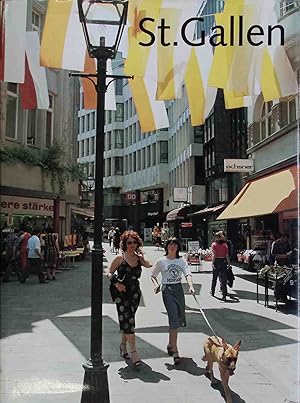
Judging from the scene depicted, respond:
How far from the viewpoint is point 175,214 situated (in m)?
3.94

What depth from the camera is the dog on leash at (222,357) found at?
10.7 feet

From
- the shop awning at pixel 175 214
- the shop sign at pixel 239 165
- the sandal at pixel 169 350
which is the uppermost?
the shop sign at pixel 239 165

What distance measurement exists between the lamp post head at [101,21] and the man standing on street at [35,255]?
5.42ft

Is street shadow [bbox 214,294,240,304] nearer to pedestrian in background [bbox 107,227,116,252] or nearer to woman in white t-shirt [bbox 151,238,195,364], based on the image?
woman in white t-shirt [bbox 151,238,195,364]

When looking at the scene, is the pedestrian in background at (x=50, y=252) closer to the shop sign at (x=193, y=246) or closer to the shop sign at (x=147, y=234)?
the shop sign at (x=147, y=234)

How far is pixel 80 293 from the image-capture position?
385cm

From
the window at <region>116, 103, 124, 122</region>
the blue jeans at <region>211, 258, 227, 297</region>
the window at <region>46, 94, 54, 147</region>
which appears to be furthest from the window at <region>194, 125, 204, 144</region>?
the window at <region>46, 94, 54, 147</region>

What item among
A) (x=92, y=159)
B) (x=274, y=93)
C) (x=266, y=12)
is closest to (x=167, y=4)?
(x=266, y=12)

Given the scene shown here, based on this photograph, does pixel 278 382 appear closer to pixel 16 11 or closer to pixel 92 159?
pixel 92 159

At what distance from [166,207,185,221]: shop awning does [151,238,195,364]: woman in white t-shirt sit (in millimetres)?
192

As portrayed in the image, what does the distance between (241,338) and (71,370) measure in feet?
5.21

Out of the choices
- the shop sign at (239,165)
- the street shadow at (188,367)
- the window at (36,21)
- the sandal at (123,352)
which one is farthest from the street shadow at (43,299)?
the window at (36,21)

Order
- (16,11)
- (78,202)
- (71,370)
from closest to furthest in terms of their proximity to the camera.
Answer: (71,370)
(16,11)
(78,202)

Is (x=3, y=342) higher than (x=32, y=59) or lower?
lower
